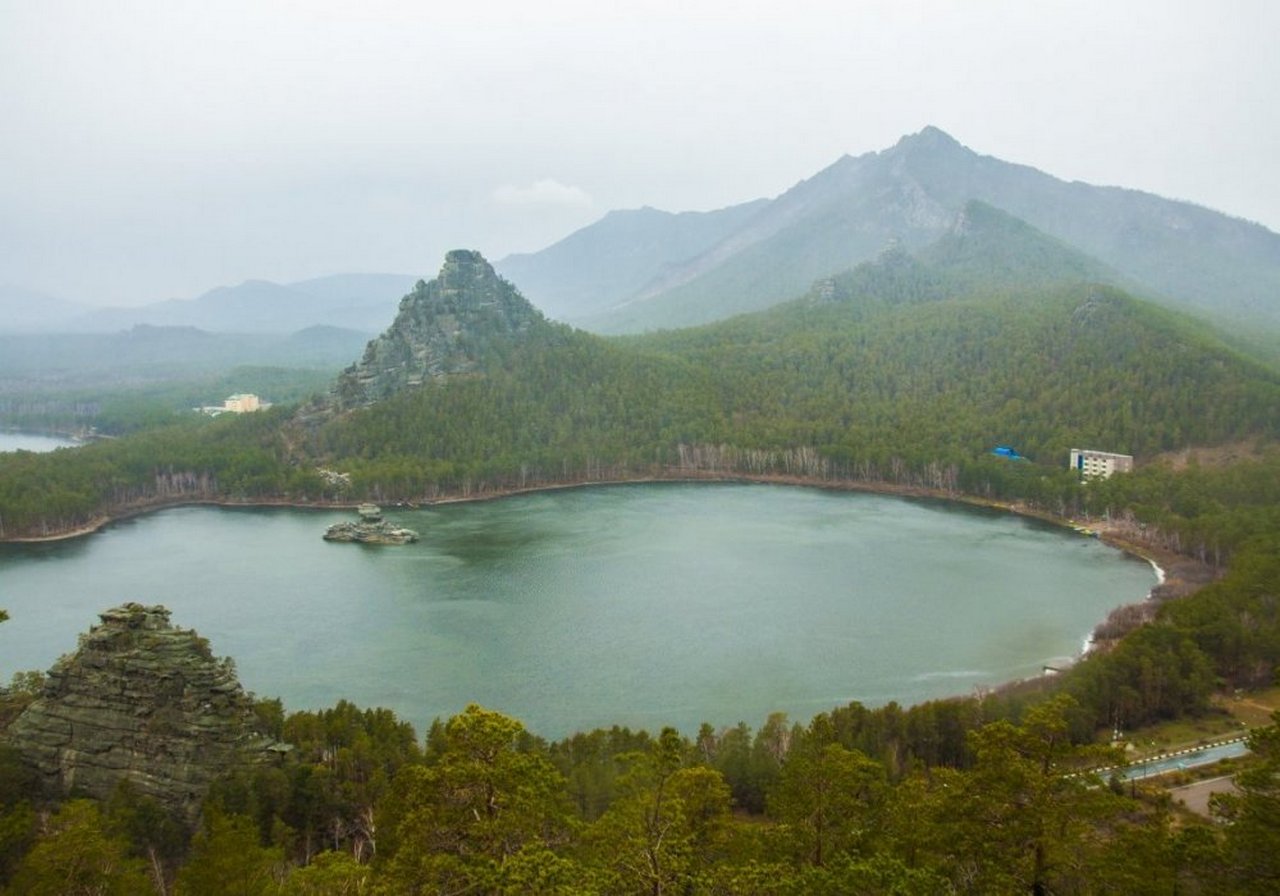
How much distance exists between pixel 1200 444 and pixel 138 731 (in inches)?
2859

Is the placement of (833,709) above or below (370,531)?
below

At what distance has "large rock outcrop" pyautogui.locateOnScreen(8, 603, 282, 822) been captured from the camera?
22688mm

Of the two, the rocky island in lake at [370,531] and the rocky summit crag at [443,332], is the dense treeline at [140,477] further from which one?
the rocky island in lake at [370,531]

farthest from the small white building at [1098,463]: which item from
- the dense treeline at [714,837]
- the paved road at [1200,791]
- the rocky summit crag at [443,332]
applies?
the rocky summit crag at [443,332]

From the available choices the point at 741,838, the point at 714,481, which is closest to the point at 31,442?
the point at 714,481

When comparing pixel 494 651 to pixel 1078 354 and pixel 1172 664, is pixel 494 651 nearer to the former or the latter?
pixel 1172 664

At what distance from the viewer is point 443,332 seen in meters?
104

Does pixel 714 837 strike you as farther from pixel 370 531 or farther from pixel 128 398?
pixel 128 398

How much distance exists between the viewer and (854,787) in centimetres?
1415

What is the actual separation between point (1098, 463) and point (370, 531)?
179 ft

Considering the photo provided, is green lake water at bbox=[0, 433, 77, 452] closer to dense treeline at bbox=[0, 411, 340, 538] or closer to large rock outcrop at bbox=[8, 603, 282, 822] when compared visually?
dense treeline at bbox=[0, 411, 340, 538]

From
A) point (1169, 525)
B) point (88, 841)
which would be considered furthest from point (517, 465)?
point (88, 841)

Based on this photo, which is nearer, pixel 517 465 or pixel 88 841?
pixel 88 841

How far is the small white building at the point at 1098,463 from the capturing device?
69625 millimetres
